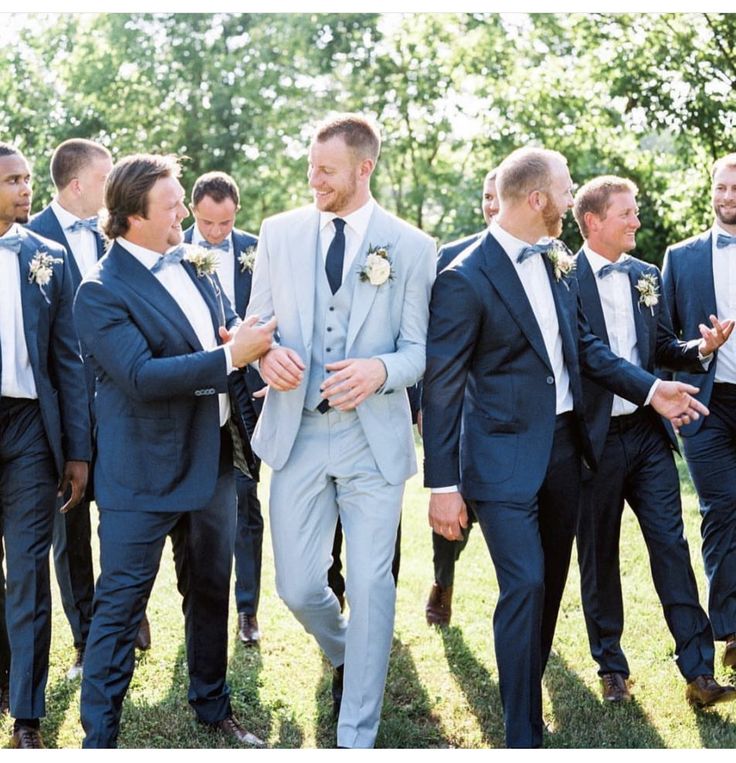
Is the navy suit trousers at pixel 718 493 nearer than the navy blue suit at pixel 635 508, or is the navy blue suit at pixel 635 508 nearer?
the navy blue suit at pixel 635 508

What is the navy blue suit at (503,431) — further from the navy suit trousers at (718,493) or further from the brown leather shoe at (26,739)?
the brown leather shoe at (26,739)

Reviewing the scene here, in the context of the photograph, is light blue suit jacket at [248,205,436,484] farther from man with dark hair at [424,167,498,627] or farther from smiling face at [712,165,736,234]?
smiling face at [712,165,736,234]

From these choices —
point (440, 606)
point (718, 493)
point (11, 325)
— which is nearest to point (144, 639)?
point (440, 606)

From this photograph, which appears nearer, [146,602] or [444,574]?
[146,602]

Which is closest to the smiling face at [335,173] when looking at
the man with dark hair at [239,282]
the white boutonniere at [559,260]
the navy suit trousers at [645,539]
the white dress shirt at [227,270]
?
the white boutonniere at [559,260]

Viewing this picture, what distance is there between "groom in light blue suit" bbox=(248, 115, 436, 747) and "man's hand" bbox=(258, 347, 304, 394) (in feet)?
0.45

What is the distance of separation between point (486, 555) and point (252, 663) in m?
3.20

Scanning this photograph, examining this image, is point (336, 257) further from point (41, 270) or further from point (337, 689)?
point (337, 689)

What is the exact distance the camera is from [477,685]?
595 centimetres

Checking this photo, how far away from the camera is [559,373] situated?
5008 millimetres

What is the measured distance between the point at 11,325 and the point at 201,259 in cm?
84

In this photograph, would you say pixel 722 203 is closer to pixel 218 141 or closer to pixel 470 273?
pixel 470 273

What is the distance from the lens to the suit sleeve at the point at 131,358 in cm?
455

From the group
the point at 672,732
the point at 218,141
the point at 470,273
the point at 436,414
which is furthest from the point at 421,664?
the point at 218,141
